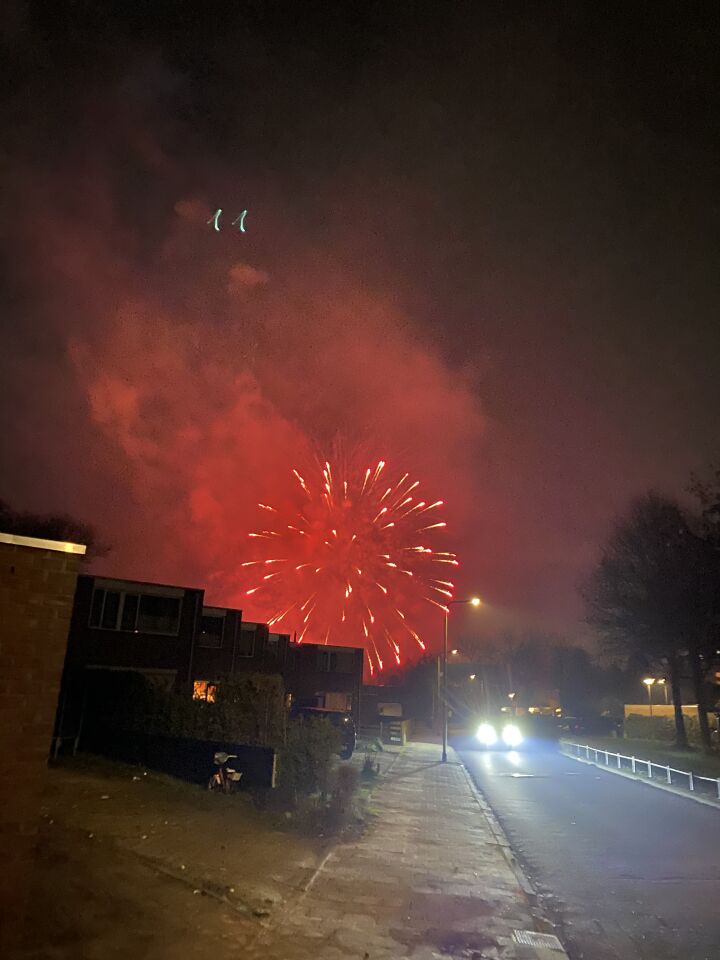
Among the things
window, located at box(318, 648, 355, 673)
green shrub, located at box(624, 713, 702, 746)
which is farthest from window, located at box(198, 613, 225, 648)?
green shrub, located at box(624, 713, 702, 746)

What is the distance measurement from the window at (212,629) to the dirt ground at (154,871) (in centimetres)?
2322

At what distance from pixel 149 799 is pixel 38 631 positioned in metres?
7.25

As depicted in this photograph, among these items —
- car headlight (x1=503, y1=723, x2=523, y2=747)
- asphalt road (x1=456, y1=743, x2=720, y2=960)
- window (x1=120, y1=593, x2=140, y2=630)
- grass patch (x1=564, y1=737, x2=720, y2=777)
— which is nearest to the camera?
asphalt road (x1=456, y1=743, x2=720, y2=960)

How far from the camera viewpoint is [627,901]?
8969 mm

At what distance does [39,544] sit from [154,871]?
456 centimetres

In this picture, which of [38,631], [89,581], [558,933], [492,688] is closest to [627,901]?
[558,933]

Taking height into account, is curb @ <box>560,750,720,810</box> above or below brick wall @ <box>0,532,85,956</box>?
below

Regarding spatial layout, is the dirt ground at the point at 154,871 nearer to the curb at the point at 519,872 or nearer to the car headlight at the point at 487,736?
the curb at the point at 519,872

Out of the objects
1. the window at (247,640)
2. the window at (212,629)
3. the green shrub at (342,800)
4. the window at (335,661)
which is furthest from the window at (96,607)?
the window at (335,661)

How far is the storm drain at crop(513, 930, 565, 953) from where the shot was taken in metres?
7.18

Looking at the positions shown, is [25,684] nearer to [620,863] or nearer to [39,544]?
[39,544]

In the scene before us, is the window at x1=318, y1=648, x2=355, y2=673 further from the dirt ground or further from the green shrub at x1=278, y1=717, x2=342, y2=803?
the dirt ground

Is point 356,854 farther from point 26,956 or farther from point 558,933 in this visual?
point 26,956

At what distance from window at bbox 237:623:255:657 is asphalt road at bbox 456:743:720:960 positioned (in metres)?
21.4
